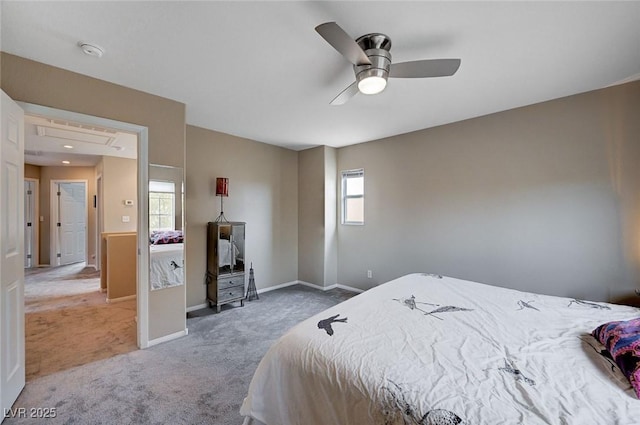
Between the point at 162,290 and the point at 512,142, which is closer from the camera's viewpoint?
the point at 162,290

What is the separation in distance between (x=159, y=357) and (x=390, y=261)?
3.15 metres

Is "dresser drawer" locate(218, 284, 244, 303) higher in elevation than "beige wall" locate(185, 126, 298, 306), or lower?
lower

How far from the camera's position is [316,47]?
1915mm

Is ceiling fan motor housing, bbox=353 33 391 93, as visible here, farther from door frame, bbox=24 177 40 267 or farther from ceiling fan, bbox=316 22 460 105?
door frame, bbox=24 177 40 267

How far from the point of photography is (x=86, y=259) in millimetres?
6613

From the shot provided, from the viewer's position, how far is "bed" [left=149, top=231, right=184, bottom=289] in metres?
2.67

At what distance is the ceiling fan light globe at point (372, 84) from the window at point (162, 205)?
219 cm

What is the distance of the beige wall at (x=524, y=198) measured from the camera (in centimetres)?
250

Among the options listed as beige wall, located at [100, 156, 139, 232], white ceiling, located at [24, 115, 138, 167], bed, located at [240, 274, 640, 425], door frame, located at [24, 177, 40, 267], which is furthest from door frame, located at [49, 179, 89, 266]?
bed, located at [240, 274, 640, 425]

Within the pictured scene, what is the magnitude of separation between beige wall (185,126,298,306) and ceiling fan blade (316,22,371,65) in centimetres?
282

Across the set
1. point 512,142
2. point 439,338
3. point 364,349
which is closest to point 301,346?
point 364,349

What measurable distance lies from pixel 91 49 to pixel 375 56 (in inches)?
80.9

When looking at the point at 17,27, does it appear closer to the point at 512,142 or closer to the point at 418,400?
the point at 418,400

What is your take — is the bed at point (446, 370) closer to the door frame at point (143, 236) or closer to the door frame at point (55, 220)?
the door frame at point (143, 236)
